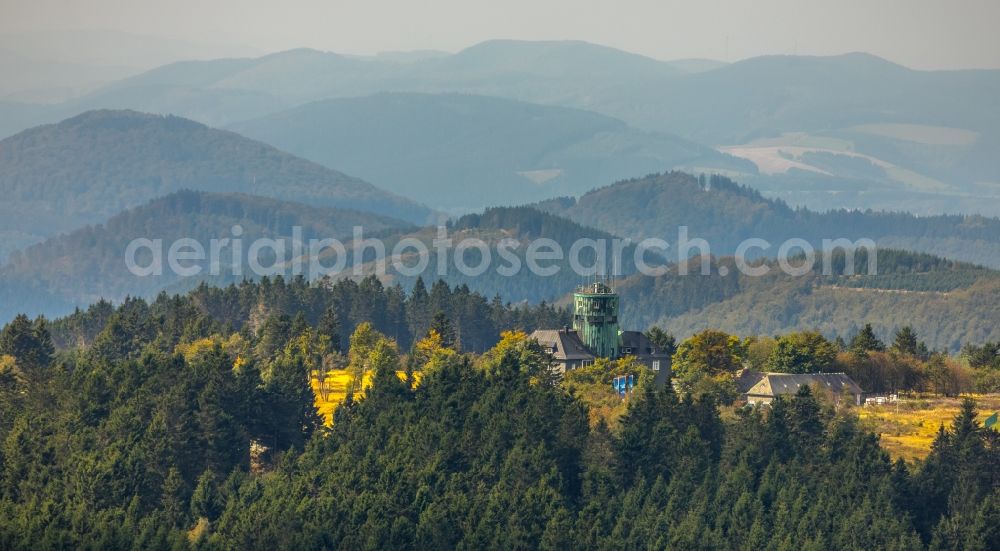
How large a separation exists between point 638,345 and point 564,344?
7.38 meters

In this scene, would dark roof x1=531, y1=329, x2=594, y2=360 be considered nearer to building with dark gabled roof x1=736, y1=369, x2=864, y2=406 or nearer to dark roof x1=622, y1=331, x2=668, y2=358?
dark roof x1=622, y1=331, x2=668, y2=358

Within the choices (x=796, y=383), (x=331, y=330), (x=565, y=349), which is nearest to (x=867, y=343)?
(x=796, y=383)

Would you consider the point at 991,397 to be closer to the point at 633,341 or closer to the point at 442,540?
the point at 633,341

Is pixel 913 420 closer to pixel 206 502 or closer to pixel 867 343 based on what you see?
pixel 867 343

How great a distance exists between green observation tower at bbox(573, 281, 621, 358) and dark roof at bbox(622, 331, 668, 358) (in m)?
1.13

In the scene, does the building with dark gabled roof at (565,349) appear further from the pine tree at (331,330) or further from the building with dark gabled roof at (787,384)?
the pine tree at (331,330)

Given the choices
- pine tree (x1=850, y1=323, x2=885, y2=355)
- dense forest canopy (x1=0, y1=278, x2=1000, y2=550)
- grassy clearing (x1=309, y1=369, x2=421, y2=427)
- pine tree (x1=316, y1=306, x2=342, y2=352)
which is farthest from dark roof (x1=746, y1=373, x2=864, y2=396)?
pine tree (x1=316, y1=306, x2=342, y2=352)

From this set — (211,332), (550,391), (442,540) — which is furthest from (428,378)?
(211,332)

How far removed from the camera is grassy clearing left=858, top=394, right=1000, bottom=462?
129m

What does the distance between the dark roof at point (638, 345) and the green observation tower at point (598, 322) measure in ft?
3.69

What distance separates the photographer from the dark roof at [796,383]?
142875 millimetres

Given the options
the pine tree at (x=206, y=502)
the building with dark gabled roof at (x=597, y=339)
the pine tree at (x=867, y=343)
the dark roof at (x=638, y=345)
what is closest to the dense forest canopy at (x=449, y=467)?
the pine tree at (x=206, y=502)

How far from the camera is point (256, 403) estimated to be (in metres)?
133

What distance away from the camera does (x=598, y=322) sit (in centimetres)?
15188
